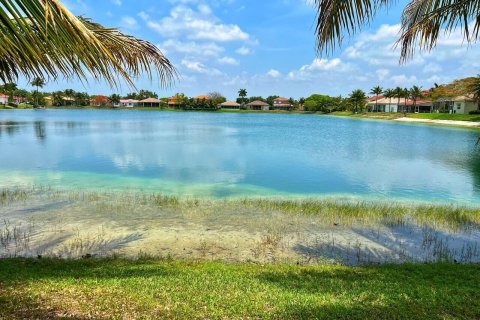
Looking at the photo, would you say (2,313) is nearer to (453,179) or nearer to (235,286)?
(235,286)

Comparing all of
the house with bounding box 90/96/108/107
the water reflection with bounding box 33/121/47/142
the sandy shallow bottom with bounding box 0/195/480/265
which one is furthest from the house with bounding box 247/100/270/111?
the sandy shallow bottom with bounding box 0/195/480/265

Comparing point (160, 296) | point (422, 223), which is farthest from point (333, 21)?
point (422, 223)

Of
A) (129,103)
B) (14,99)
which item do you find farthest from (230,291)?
(129,103)

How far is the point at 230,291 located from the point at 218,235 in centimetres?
497

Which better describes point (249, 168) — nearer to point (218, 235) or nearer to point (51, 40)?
point (218, 235)

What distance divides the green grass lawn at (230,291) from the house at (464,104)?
81.6 metres

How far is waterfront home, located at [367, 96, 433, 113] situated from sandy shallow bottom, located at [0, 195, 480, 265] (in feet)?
339

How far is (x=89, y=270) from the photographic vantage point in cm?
642

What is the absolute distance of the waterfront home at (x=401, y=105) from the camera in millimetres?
106438

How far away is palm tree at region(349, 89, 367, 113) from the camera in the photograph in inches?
4656

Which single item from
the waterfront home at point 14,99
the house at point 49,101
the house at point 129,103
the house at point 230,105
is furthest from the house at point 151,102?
the waterfront home at point 14,99

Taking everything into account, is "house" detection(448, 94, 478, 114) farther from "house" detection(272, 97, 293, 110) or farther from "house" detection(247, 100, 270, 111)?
"house" detection(247, 100, 270, 111)

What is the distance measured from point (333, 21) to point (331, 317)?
3176mm

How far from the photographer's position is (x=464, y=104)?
256 feet
